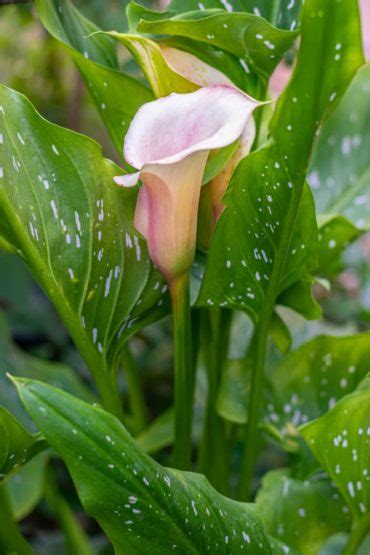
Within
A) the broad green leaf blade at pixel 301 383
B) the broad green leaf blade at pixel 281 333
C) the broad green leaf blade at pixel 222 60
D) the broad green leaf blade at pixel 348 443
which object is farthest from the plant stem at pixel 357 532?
the broad green leaf blade at pixel 222 60

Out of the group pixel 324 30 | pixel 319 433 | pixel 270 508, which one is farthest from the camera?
pixel 270 508

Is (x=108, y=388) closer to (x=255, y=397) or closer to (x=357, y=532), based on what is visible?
(x=255, y=397)

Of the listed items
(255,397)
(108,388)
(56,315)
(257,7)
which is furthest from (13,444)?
(56,315)

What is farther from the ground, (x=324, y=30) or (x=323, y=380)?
(x=324, y=30)

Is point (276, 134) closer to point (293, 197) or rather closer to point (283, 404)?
point (293, 197)

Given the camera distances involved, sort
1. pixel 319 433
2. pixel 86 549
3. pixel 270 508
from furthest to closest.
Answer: pixel 86 549 → pixel 270 508 → pixel 319 433

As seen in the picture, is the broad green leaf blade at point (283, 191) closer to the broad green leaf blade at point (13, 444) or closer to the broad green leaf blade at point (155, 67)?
the broad green leaf blade at point (155, 67)

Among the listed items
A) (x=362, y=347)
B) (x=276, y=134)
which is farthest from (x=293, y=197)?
(x=362, y=347)
